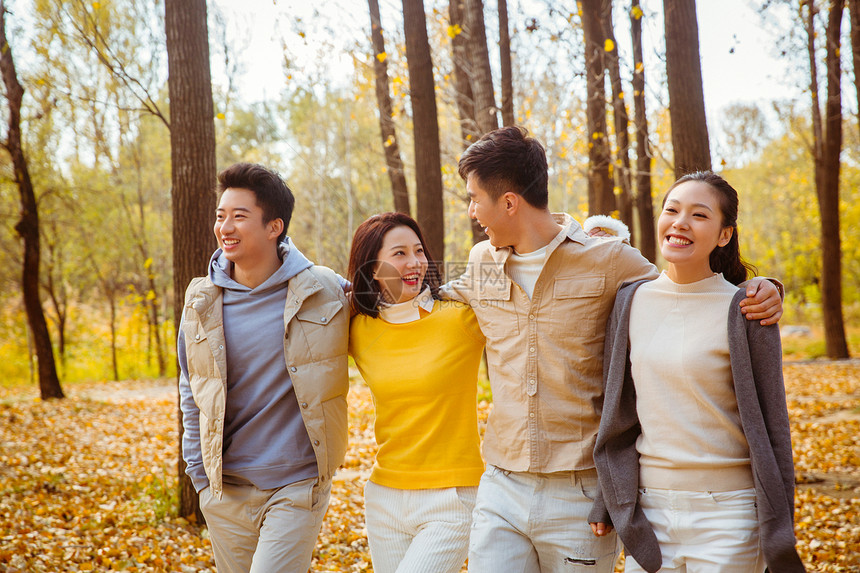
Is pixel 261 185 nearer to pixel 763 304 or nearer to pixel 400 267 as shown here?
pixel 400 267

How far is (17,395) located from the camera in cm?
1570

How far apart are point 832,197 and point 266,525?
14.1 metres

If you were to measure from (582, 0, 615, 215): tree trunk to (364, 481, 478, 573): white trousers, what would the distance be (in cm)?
661

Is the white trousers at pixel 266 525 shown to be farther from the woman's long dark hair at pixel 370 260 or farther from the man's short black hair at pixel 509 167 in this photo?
the man's short black hair at pixel 509 167

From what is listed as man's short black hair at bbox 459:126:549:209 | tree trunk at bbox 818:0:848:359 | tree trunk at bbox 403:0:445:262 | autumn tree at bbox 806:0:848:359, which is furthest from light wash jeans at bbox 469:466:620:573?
autumn tree at bbox 806:0:848:359

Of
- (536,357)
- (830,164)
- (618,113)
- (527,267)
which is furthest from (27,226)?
(830,164)

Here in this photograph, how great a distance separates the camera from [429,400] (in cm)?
288

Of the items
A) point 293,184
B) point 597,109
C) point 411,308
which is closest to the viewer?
point 411,308

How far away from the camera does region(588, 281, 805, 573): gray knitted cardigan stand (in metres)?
2.13

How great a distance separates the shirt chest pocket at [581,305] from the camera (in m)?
2.69

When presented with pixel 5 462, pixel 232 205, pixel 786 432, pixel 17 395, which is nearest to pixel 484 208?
pixel 232 205

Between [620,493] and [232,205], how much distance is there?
2.12 m

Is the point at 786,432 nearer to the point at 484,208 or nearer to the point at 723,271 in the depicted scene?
the point at 723,271

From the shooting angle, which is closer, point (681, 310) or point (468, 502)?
point (681, 310)
